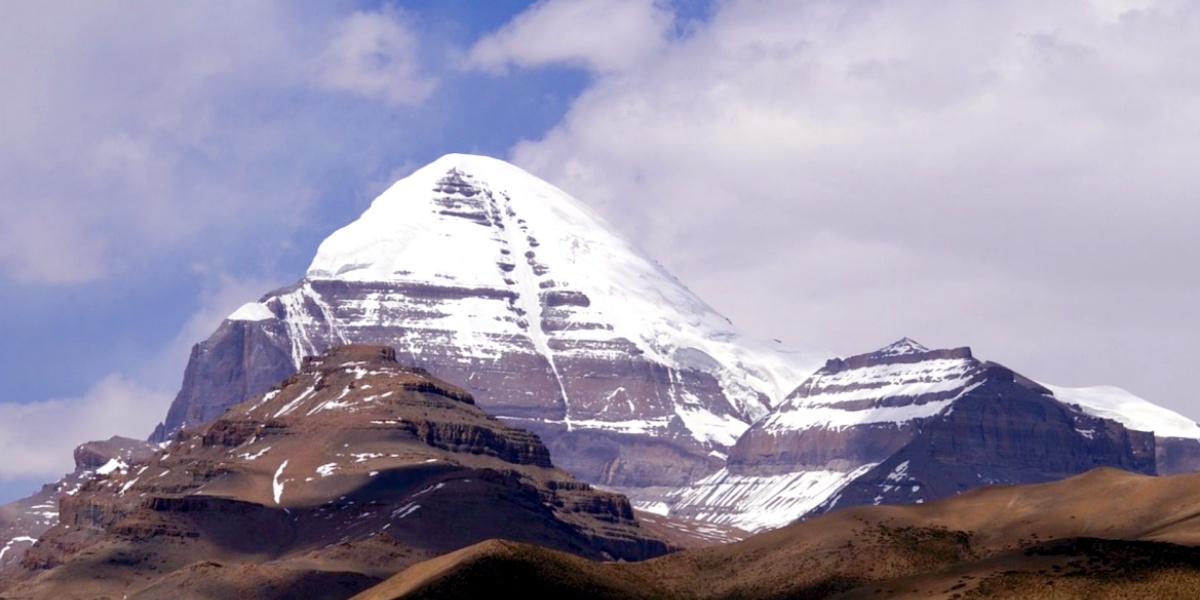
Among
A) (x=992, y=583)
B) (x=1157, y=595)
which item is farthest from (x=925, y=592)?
(x=1157, y=595)

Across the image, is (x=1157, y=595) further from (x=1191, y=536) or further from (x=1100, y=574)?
(x=1191, y=536)

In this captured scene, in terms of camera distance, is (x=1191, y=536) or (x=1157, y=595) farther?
(x=1191, y=536)

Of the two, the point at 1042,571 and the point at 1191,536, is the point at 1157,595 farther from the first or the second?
the point at 1191,536

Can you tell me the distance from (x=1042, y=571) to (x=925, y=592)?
8786 millimetres

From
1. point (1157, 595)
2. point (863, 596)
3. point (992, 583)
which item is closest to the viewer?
point (1157, 595)

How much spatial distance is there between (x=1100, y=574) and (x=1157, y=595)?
7271 mm

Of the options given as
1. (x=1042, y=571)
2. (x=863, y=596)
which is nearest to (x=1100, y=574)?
(x=1042, y=571)

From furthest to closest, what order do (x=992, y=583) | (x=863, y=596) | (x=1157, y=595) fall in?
1. (x=863, y=596)
2. (x=992, y=583)
3. (x=1157, y=595)

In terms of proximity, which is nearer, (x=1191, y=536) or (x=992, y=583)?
(x=992, y=583)

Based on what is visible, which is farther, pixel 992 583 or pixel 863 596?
pixel 863 596

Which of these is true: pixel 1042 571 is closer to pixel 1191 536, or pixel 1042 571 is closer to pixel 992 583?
pixel 992 583

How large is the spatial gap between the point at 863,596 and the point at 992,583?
1426 centimetres

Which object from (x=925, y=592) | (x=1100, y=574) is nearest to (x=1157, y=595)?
(x=1100, y=574)

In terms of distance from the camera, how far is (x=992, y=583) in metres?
181
